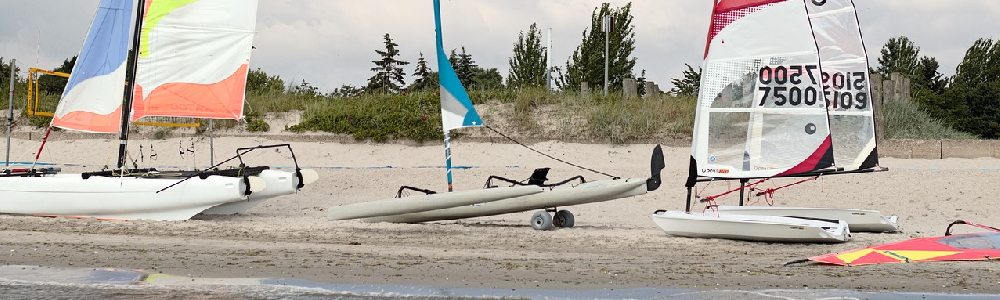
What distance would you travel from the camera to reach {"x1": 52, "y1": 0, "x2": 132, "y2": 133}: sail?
16562 millimetres

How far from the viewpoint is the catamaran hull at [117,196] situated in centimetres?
1556

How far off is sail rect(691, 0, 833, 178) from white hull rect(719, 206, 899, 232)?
0.63 meters

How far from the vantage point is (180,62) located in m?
16.9

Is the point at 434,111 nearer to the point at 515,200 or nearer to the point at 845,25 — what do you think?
the point at 515,200

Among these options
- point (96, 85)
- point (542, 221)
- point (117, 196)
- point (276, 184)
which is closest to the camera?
point (542, 221)

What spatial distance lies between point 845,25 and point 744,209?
2.92 meters

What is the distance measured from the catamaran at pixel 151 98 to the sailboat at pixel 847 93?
8.05 metres

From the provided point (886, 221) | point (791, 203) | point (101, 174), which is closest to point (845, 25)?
point (886, 221)

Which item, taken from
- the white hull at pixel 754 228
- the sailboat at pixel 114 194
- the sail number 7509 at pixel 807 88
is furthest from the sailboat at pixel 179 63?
the sail number 7509 at pixel 807 88

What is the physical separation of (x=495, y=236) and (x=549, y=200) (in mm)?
Answer: 903

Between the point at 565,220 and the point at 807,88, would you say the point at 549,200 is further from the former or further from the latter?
the point at 807,88

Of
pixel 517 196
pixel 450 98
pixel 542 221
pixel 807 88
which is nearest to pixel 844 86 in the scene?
pixel 807 88

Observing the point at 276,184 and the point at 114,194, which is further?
the point at 276,184

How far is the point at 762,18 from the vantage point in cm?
1395
